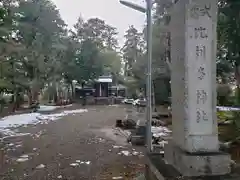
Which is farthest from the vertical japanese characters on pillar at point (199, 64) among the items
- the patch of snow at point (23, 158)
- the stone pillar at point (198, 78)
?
the patch of snow at point (23, 158)

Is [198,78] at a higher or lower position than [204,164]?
higher

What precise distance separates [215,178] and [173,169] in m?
0.68

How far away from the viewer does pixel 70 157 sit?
8016mm

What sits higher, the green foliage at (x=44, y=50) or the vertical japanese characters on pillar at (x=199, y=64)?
the green foliage at (x=44, y=50)

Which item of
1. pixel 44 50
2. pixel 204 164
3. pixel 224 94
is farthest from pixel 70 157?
pixel 44 50

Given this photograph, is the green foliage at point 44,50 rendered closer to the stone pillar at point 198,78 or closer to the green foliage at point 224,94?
the stone pillar at point 198,78

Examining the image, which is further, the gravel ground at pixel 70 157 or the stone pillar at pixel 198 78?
the gravel ground at pixel 70 157

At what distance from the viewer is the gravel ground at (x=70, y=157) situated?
20.9 ft

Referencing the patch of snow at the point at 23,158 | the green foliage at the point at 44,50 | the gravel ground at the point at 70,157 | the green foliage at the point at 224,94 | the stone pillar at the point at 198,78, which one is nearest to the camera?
the stone pillar at the point at 198,78

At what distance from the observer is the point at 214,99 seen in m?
3.96

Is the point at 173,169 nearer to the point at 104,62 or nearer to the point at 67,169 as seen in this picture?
the point at 67,169

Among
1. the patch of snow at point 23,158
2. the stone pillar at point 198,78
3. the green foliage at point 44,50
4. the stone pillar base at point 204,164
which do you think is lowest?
the patch of snow at point 23,158

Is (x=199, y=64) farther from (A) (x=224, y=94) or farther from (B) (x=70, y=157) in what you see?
(A) (x=224, y=94)

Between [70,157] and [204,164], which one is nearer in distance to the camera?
[204,164]
